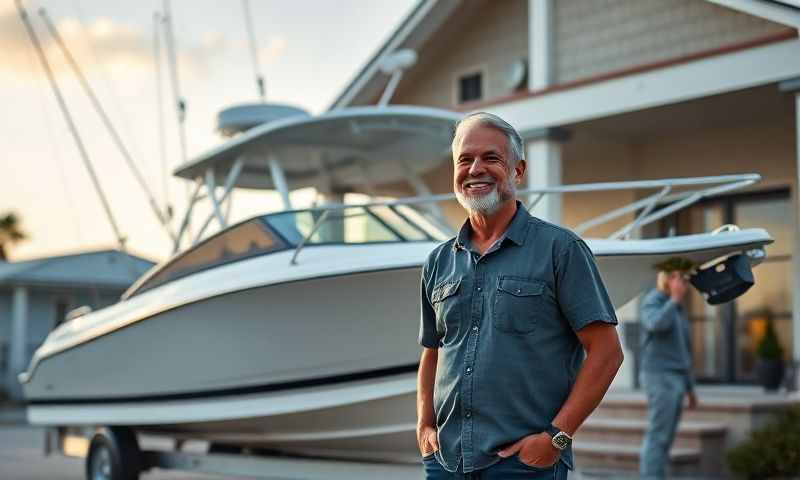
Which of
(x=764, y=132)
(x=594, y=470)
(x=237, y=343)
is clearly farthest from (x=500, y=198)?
(x=764, y=132)

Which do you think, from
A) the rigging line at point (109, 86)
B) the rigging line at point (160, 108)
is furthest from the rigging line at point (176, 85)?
the rigging line at point (109, 86)

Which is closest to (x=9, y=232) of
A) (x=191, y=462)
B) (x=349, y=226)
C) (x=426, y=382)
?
(x=191, y=462)

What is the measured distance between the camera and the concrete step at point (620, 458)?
29.9 feet

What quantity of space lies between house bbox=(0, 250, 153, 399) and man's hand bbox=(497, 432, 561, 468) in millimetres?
26786

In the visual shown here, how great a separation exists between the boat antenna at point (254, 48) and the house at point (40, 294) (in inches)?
722

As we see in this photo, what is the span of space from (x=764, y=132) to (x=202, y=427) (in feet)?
23.7

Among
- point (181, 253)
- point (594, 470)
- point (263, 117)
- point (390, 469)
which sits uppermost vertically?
point (263, 117)

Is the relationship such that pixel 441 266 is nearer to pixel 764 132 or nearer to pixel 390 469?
pixel 390 469

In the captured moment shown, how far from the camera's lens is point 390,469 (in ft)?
22.4

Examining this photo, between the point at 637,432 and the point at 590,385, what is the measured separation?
706cm

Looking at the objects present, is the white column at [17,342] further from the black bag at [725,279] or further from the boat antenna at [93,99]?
the black bag at [725,279]

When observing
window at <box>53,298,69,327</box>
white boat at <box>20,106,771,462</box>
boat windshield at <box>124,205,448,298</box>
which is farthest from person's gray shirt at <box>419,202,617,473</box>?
window at <box>53,298,69,327</box>

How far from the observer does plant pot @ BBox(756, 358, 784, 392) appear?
11.6 m

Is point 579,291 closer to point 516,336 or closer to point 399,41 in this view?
point 516,336
